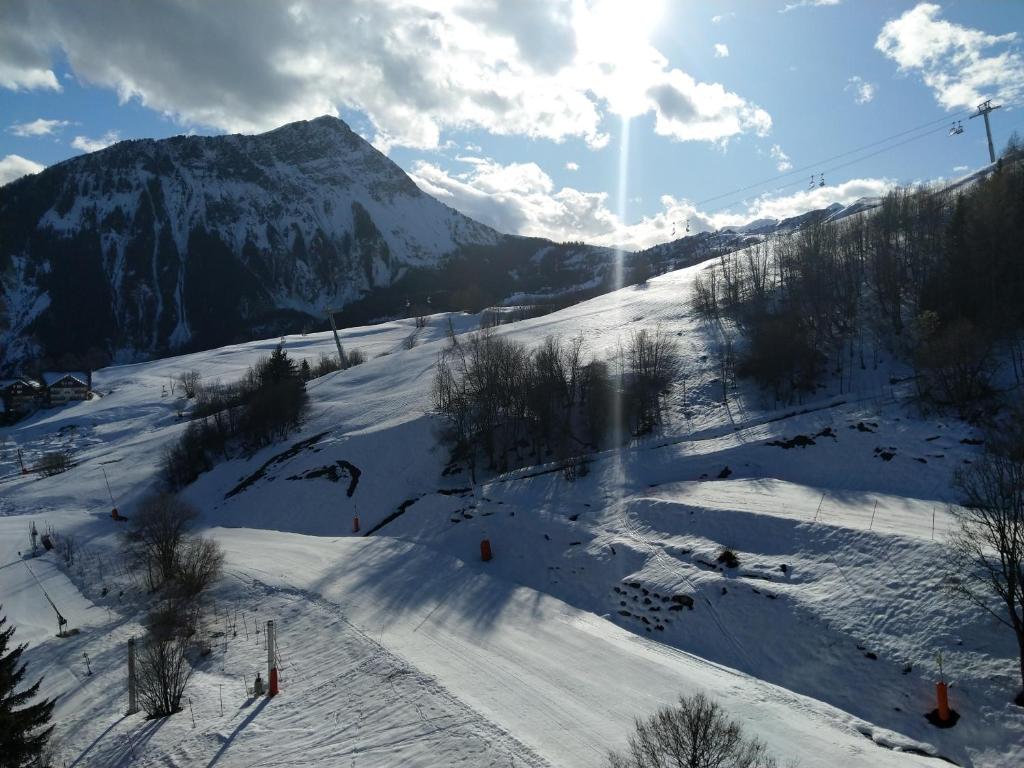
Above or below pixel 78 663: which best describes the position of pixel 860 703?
below

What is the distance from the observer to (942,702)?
1357 centimetres

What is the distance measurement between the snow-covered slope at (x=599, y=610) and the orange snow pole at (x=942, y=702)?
310mm

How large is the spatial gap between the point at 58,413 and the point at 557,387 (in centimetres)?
10438

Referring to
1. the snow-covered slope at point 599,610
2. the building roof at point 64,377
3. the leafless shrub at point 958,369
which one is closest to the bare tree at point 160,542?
the snow-covered slope at point 599,610

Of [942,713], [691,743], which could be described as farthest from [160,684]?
[942,713]

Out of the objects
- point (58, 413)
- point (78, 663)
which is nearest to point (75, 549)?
point (78, 663)

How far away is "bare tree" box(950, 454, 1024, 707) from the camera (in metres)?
13.8

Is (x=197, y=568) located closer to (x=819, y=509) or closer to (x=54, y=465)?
(x=819, y=509)

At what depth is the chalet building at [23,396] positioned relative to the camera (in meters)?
118

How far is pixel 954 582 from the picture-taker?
16.6 meters

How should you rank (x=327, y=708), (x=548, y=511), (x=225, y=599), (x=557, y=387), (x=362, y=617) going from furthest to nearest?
(x=557, y=387)
(x=548, y=511)
(x=225, y=599)
(x=362, y=617)
(x=327, y=708)

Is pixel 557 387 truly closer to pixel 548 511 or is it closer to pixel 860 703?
pixel 548 511

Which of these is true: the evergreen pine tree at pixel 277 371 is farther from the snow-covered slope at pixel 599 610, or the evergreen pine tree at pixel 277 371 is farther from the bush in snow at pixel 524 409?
the bush in snow at pixel 524 409

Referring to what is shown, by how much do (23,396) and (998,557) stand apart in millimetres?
153790
